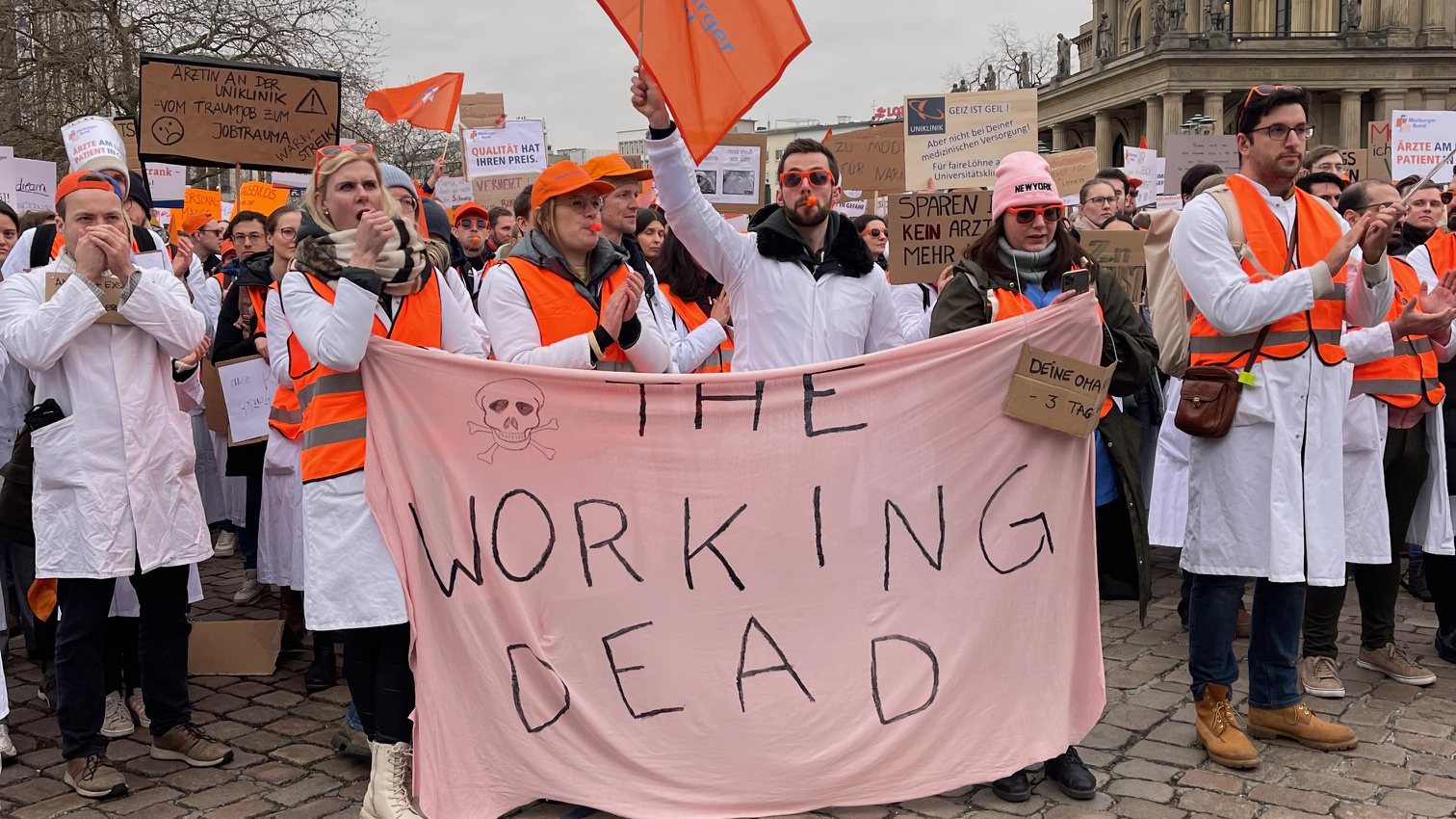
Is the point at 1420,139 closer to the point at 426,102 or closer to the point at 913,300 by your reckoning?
the point at 913,300

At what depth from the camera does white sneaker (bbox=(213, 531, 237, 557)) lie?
9242 mm

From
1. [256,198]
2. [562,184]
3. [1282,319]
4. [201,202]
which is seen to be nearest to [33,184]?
[256,198]

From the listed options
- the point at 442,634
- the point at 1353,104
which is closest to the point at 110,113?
the point at 442,634

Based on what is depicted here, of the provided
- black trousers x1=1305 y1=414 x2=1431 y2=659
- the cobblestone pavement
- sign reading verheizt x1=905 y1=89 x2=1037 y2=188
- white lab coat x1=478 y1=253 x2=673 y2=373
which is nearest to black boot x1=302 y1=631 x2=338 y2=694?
the cobblestone pavement

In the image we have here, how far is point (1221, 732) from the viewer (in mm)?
4688

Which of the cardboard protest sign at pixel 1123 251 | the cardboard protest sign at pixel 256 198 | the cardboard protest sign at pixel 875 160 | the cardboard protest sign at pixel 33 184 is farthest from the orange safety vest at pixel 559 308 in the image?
the cardboard protest sign at pixel 256 198

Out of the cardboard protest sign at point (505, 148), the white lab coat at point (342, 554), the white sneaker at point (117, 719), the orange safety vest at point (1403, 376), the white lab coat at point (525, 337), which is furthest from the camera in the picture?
the cardboard protest sign at point (505, 148)

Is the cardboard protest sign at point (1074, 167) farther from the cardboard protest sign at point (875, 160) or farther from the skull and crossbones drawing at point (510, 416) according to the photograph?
the skull and crossbones drawing at point (510, 416)

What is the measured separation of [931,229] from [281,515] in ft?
12.0

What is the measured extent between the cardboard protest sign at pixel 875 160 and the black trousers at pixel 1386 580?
A: 661cm

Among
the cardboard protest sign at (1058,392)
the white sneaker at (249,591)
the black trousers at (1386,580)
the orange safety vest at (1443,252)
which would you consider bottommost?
the white sneaker at (249,591)

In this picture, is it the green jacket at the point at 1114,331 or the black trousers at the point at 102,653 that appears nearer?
the green jacket at the point at 1114,331

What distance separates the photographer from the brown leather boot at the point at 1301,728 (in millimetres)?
4762

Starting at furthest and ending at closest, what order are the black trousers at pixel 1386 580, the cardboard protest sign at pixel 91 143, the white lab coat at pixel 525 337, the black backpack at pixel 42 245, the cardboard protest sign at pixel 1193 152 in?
the cardboard protest sign at pixel 1193 152 → the cardboard protest sign at pixel 91 143 → the black trousers at pixel 1386 580 → the black backpack at pixel 42 245 → the white lab coat at pixel 525 337
